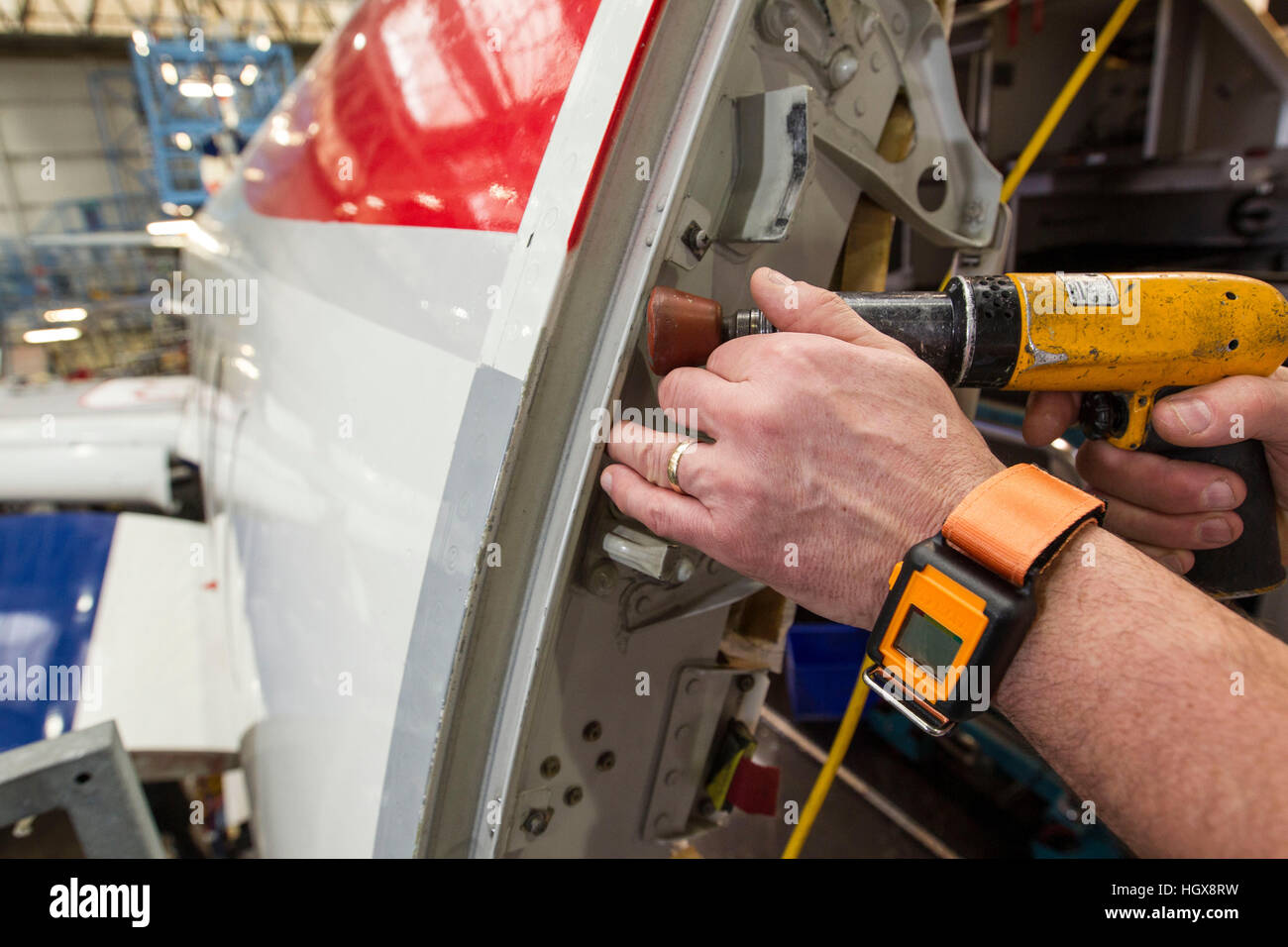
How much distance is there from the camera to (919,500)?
0.68m

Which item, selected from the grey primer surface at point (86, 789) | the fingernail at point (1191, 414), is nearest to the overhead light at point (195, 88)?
the grey primer surface at point (86, 789)

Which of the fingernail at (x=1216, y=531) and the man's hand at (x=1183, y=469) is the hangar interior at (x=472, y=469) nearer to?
the man's hand at (x=1183, y=469)

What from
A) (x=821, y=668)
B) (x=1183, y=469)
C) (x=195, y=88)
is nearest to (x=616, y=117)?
(x=1183, y=469)

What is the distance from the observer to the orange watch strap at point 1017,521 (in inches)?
24.5

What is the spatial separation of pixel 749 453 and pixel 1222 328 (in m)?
0.57

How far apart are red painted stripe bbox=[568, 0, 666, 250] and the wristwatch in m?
0.45

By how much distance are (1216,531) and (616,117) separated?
92cm

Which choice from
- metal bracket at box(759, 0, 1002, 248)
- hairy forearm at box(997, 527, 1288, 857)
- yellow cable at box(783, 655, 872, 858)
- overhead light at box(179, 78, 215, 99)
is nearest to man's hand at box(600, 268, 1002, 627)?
hairy forearm at box(997, 527, 1288, 857)

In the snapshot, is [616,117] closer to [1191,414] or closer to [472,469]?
[472,469]

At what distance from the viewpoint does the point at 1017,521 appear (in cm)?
63

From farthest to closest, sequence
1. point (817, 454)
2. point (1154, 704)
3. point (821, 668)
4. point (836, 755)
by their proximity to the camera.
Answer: point (821, 668) → point (836, 755) → point (817, 454) → point (1154, 704)

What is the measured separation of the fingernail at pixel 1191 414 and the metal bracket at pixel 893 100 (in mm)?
400

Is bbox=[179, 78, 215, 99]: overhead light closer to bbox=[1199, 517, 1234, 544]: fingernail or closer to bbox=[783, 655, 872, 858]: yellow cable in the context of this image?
bbox=[783, 655, 872, 858]: yellow cable
